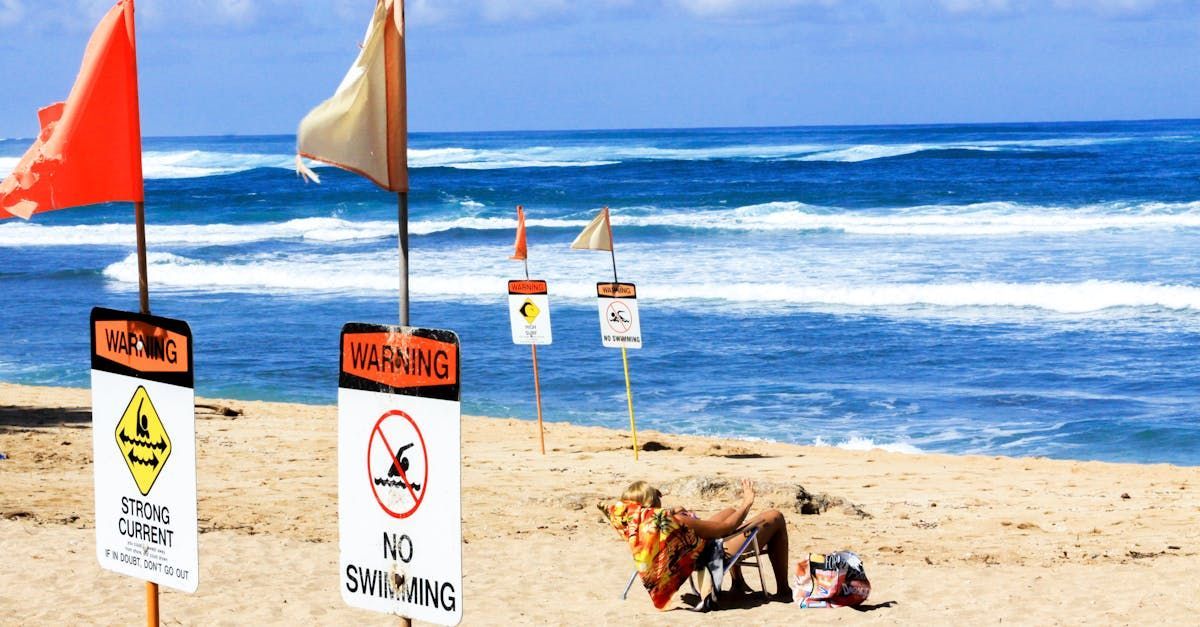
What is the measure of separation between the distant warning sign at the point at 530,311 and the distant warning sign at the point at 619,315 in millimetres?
587

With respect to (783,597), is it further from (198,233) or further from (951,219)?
(198,233)

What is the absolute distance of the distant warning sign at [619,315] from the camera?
1196cm

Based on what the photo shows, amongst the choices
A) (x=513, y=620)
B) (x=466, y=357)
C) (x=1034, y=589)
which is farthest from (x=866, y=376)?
(x=513, y=620)

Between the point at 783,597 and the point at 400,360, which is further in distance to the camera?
the point at 783,597

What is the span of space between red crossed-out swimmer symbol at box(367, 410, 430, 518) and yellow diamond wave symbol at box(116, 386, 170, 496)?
73 centimetres

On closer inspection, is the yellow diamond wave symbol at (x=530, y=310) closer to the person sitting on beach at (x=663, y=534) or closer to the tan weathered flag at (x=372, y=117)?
the person sitting on beach at (x=663, y=534)

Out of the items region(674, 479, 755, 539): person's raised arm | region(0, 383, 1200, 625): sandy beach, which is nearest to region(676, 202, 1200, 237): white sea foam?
region(0, 383, 1200, 625): sandy beach

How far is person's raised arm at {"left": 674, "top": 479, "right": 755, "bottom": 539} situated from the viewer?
740cm

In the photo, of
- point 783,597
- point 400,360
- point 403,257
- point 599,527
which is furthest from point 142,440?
point 599,527

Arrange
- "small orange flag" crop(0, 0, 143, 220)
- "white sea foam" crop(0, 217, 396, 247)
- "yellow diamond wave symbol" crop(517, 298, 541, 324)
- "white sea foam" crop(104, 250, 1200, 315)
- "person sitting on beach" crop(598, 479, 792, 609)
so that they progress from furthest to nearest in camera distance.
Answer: "white sea foam" crop(0, 217, 396, 247), "white sea foam" crop(104, 250, 1200, 315), "yellow diamond wave symbol" crop(517, 298, 541, 324), "person sitting on beach" crop(598, 479, 792, 609), "small orange flag" crop(0, 0, 143, 220)

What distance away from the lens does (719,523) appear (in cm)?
750

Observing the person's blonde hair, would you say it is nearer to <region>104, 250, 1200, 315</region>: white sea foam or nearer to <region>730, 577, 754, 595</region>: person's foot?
<region>730, 577, 754, 595</region>: person's foot

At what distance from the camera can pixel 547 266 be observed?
30469mm

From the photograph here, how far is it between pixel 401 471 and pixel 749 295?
22.0 m
